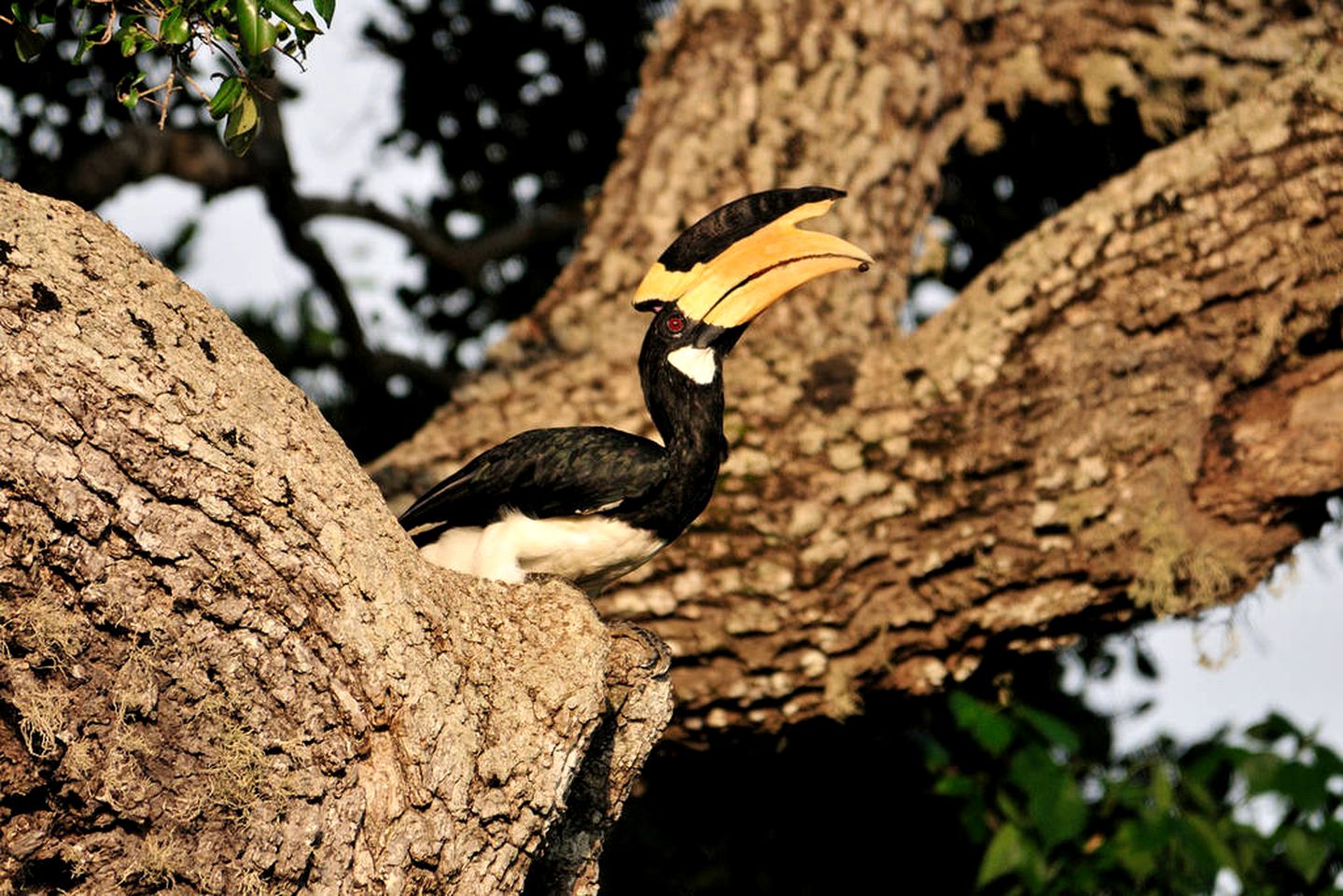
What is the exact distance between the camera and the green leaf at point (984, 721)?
4.59 metres

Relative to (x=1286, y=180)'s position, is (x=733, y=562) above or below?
below

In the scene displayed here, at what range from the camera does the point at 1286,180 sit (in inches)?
159

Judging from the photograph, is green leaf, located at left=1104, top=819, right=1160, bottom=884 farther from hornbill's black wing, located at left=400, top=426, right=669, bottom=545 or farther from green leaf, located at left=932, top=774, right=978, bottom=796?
hornbill's black wing, located at left=400, top=426, right=669, bottom=545

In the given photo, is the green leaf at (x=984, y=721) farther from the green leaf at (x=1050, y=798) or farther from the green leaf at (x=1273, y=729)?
the green leaf at (x=1273, y=729)

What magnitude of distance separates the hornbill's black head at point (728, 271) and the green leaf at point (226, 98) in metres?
0.95

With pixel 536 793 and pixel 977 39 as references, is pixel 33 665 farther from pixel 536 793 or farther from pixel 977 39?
pixel 977 39

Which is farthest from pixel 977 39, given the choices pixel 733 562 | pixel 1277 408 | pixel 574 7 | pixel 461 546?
pixel 461 546

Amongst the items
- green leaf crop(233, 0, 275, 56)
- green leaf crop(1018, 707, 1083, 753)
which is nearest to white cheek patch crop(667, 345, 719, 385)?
green leaf crop(233, 0, 275, 56)

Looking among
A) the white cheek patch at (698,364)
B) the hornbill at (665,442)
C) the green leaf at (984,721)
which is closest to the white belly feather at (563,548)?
the hornbill at (665,442)

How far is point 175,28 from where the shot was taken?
2400 mm

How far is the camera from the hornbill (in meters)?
3.08

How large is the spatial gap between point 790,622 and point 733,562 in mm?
204

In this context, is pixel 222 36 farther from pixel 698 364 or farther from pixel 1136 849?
pixel 1136 849

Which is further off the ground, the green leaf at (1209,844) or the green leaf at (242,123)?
the green leaf at (1209,844)
